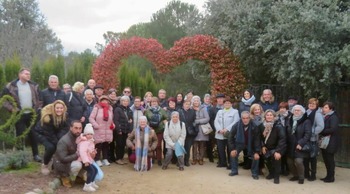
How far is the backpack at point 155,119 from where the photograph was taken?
340 inches

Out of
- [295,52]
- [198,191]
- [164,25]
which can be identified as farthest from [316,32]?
[164,25]

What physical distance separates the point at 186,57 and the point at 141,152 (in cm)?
389

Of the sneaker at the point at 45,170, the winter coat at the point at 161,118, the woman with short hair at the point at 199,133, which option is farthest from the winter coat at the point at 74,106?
the woman with short hair at the point at 199,133

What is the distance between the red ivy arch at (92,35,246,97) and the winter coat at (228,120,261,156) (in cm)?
293

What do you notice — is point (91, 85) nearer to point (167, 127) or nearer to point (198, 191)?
point (167, 127)

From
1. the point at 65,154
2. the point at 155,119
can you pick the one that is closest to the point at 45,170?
the point at 65,154

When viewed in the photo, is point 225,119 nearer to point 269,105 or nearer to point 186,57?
point 269,105

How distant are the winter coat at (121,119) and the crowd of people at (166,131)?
0.07 feet

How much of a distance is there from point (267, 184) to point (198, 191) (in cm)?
146

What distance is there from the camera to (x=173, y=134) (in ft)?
27.8

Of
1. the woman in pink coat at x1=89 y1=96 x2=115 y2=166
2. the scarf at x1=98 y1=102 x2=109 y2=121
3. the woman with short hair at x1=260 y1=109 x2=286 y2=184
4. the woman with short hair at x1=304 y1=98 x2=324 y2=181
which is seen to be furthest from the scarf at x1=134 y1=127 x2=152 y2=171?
the woman with short hair at x1=304 y1=98 x2=324 y2=181

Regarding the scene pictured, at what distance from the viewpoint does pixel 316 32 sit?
8.24m

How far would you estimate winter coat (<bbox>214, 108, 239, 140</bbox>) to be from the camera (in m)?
8.48

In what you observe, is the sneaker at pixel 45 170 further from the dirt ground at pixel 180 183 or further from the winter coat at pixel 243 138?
the winter coat at pixel 243 138
